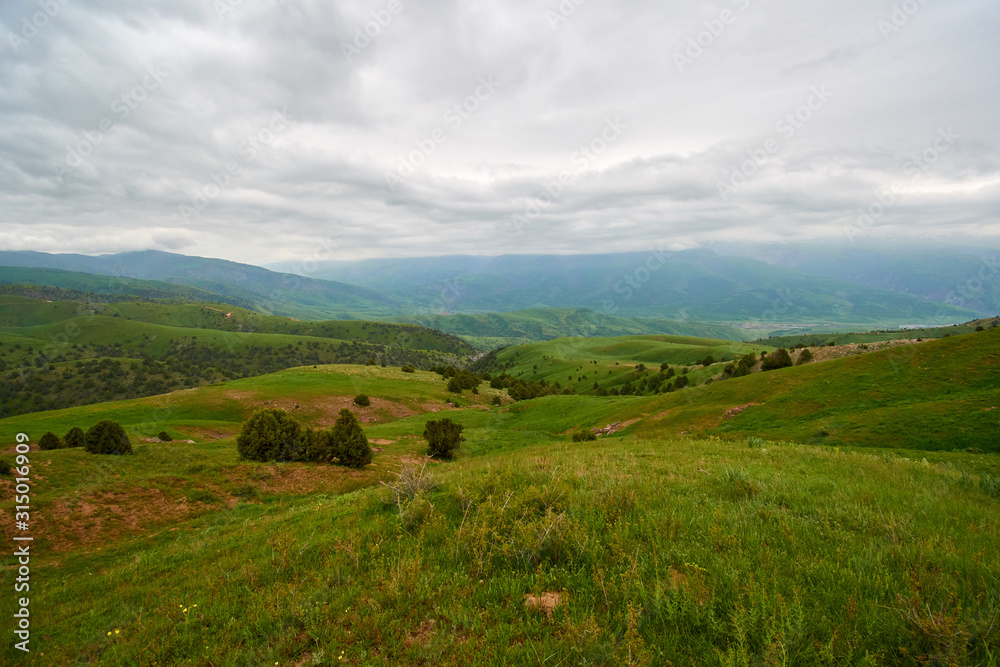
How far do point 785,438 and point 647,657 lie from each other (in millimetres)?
22788

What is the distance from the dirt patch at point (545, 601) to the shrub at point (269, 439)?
20706 millimetres

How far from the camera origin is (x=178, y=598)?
590 cm

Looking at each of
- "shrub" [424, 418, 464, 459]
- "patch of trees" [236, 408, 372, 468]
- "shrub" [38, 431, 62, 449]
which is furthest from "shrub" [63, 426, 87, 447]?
"shrub" [424, 418, 464, 459]

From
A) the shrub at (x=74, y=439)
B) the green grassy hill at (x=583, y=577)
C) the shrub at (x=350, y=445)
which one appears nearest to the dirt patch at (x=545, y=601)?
the green grassy hill at (x=583, y=577)

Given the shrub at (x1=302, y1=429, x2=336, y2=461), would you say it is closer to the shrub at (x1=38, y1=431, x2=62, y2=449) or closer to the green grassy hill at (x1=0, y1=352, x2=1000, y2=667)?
the green grassy hill at (x1=0, y1=352, x2=1000, y2=667)

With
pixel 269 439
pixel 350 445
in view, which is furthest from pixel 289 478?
pixel 350 445

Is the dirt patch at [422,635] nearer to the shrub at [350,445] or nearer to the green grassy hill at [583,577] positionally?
the green grassy hill at [583,577]

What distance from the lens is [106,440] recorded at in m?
20.2

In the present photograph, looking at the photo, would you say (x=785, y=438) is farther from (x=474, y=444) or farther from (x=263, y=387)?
(x=263, y=387)

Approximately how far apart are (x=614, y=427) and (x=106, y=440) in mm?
32254

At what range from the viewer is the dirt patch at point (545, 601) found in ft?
14.6

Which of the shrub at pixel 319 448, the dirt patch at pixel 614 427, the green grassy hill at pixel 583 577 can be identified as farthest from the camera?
the dirt patch at pixel 614 427

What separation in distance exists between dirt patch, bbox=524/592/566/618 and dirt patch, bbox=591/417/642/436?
28.3 m

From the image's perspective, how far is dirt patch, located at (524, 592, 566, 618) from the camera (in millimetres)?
4461
